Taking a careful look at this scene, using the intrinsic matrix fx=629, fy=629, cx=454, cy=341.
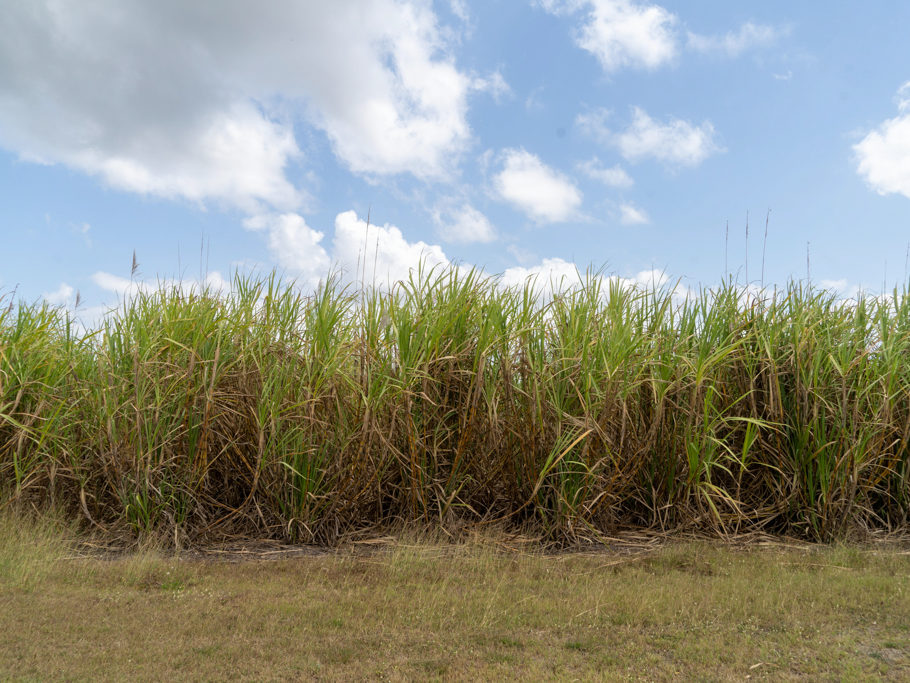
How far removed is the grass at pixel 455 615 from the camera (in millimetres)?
2223

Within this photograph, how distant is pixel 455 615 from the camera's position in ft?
8.62

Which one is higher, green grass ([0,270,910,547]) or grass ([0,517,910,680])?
green grass ([0,270,910,547])

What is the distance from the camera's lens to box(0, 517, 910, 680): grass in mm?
2223

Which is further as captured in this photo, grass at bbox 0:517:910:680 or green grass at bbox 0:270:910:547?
green grass at bbox 0:270:910:547

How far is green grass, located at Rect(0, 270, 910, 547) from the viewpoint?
3742 millimetres

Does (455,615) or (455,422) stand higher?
(455,422)

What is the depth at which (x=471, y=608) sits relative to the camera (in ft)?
8.81

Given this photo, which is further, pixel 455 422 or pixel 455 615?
pixel 455 422

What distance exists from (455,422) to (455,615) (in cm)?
152

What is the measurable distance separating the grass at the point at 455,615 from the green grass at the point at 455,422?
40cm

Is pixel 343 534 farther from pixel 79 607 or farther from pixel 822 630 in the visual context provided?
pixel 822 630

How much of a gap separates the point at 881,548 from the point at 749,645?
2.19m

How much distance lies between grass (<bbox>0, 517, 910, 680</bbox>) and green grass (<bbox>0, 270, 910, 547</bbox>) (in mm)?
403

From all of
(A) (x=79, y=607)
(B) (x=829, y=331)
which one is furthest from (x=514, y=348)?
(A) (x=79, y=607)
